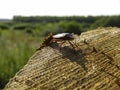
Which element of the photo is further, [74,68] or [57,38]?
[57,38]

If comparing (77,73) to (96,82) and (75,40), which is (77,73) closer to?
(96,82)

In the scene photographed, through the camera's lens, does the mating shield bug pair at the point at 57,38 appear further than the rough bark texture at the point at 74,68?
Yes

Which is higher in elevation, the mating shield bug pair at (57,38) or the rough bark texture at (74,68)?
the mating shield bug pair at (57,38)

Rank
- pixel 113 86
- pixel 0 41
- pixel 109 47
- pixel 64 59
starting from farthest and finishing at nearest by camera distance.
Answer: pixel 0 41
pixel 109 47
pixel 64 59
pixel 113 86

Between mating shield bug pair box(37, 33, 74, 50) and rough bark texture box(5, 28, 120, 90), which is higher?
mating shield bug pair box(37, 33, 74, 50)

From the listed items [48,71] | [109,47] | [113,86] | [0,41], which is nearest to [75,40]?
[109,47]

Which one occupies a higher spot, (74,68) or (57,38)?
(57,38)

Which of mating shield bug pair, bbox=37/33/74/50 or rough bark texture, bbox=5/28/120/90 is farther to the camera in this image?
mating shield bug pair, bbox=37/33/74/50

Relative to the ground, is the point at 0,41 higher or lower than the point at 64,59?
lower
